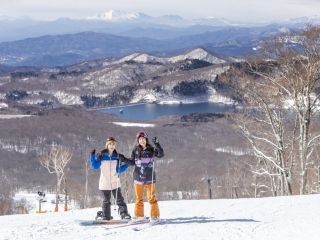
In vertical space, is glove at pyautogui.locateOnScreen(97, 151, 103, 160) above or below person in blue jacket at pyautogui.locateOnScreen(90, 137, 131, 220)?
above

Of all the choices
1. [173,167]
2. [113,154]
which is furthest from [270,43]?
[173,167]

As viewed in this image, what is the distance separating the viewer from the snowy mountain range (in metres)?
10.6

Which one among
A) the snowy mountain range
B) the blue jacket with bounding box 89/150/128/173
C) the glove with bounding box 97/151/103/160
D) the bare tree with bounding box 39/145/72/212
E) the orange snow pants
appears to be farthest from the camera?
the bare tree with bounding box 39/145/72/212

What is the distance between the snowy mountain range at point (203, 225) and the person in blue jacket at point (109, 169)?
2.36 ft

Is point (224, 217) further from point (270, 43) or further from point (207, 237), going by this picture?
point (270, 43)

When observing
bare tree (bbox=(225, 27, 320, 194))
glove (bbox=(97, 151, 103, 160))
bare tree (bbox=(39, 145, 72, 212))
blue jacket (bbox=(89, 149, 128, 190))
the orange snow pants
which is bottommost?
bare tree (bbox=(39, 145, 72, 212))

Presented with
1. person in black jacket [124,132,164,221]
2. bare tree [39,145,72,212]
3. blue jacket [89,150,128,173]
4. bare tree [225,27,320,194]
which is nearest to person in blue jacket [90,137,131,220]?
blue jacket [89,150,128,173]

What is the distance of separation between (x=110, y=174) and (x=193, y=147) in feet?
455

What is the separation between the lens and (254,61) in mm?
24391

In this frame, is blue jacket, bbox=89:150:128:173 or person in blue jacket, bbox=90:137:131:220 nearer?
blue jacket, bbox=89:150:128:173

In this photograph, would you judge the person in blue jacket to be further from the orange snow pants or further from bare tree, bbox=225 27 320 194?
bare tree, bbox=225 27 320 194

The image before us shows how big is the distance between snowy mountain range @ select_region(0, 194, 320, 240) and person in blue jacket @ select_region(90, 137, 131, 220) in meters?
0.72

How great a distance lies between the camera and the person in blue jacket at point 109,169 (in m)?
11.7

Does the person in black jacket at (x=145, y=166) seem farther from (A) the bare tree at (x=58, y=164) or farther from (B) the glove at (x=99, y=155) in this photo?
(A) the bare tree at (x=58, y=164)
